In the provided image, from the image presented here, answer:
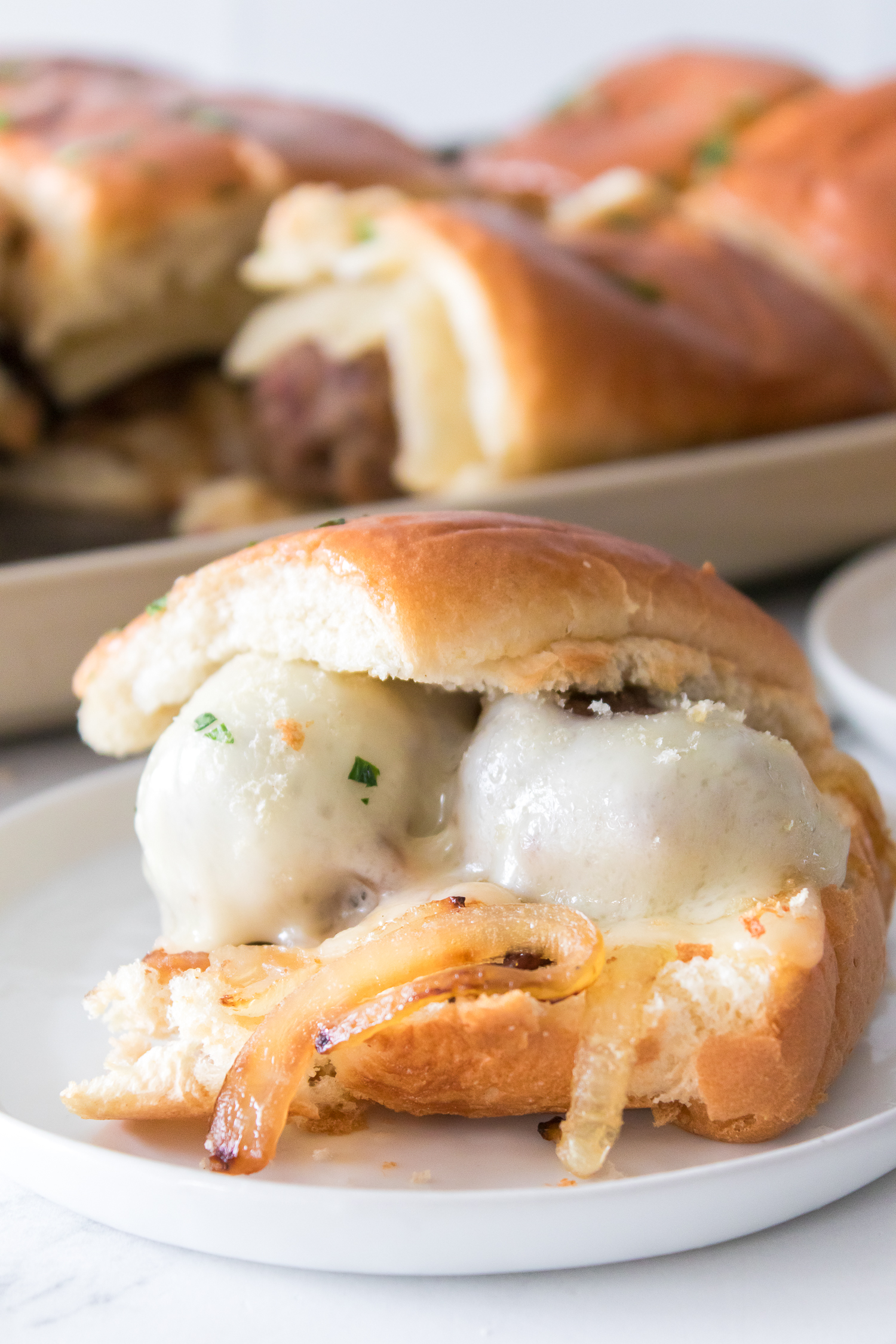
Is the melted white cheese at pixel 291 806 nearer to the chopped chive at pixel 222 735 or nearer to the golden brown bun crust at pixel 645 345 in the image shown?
the chopped chive at pixel 222 735

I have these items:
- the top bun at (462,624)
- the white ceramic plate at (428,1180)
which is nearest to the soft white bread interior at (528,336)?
the top bun at (462,624)

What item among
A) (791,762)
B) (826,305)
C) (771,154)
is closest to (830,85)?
(771,154)

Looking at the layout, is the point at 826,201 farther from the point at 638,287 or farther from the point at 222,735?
the point at 222,735

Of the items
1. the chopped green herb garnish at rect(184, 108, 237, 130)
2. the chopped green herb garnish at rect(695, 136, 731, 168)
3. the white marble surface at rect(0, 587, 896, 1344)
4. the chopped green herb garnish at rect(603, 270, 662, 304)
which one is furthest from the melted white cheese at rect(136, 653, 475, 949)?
the chopped green herb garnish at rect(695, 136, 731, 168)

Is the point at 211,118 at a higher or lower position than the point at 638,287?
higher

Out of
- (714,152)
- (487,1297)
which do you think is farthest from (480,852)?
(714,152)

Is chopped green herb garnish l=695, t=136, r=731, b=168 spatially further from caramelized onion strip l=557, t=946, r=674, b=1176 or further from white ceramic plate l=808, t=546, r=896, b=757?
caramelized onion strip l=557, t=946, r=674, b=1176
